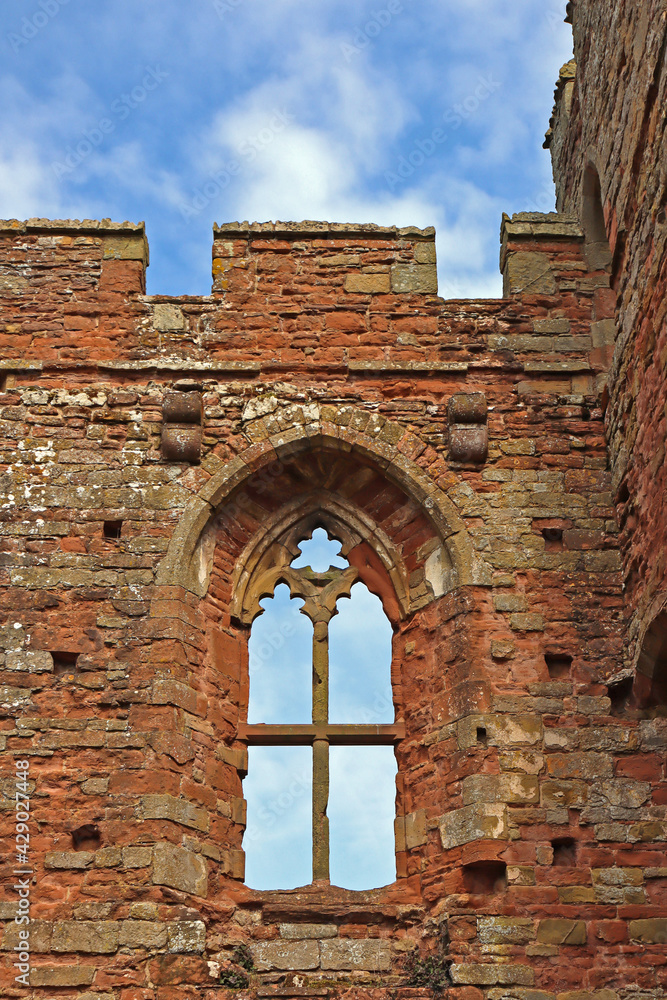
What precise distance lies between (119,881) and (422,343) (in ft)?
14.1

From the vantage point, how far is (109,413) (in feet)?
28.9

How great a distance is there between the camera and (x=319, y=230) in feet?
31.3

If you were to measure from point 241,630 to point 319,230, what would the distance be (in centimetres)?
313

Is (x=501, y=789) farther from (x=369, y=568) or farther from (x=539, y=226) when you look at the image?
(x=539, y=226)

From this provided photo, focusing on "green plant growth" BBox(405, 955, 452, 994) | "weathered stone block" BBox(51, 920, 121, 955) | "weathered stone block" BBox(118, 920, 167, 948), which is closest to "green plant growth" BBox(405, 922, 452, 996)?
"green plant growth" BBox(405, 955, 452, 994)

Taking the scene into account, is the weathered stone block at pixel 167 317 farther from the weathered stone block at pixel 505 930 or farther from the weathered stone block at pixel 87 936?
the weathered stone block at pixel 505 930

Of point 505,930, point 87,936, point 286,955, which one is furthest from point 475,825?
point 87,936

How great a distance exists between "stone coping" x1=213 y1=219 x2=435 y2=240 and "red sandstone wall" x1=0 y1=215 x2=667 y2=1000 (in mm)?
34

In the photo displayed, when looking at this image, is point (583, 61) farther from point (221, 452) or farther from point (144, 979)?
point (144, 979)

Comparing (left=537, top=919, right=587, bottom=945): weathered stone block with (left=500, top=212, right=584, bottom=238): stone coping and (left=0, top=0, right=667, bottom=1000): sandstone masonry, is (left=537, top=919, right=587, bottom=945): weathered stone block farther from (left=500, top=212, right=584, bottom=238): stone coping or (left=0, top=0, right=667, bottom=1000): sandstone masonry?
(left=500, top=212, right=584, bottom=238): stone coping

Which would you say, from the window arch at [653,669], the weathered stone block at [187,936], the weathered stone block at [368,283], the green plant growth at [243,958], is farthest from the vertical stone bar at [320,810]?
the weathered stone block at [368,283]

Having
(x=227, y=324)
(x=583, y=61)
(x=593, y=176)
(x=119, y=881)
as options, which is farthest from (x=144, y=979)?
(x=583, y=61)

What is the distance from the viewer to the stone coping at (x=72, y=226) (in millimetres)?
9406

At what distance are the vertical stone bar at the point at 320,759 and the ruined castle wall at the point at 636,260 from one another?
1.99m
